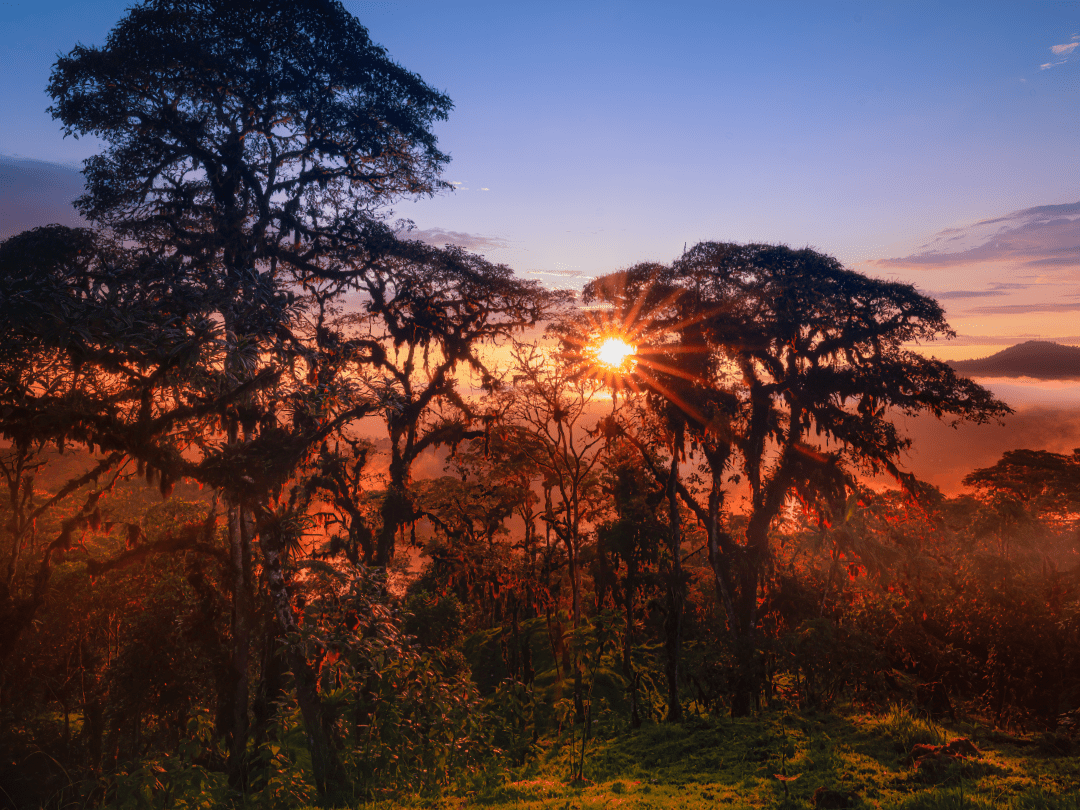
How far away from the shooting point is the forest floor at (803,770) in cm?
903

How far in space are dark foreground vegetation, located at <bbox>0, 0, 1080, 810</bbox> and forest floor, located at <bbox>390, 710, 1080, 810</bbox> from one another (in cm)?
11

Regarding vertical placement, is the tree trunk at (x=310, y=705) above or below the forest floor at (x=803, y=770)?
above

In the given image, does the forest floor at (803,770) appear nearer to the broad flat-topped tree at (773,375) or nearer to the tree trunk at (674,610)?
the tree trunk at (674,610)

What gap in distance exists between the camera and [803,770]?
465 inches

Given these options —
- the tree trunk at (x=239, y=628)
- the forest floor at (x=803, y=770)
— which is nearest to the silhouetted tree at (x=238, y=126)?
the tree trunk at (x=239, y=628)

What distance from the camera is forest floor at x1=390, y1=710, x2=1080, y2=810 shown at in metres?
9.03

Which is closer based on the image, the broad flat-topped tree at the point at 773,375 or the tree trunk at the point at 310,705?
the tree trunk at the point at 310,705

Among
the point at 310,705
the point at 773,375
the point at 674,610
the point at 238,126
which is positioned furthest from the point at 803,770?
the point at 238,126

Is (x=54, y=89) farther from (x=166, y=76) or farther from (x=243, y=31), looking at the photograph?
(x=243, y=31)

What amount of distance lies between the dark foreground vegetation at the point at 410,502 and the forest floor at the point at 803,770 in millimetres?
113

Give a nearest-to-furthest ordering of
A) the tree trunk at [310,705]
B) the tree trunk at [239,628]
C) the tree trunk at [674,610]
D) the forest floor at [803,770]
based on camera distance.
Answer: the forest floor at [803,770] < the tree trunk at [310,705] < the tree trunk at [239,628] < the tree trunk at [674,610]

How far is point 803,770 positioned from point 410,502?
46.6 ft

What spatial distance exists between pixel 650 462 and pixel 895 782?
10.8 metres

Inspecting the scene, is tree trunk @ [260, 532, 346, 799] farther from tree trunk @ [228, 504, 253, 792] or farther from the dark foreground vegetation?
tree trunk @ [228, 504, 253, 792]
